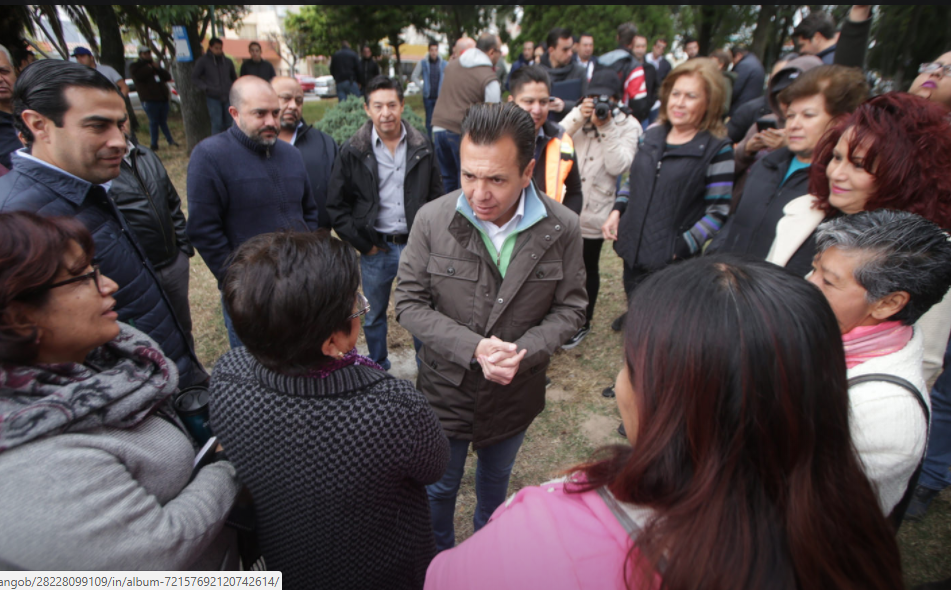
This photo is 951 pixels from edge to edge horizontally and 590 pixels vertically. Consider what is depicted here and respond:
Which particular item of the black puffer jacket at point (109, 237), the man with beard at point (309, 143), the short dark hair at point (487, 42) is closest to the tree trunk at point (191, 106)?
the short dark hair at point (487, 42)

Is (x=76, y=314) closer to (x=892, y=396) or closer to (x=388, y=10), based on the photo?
(x=892, y=396)

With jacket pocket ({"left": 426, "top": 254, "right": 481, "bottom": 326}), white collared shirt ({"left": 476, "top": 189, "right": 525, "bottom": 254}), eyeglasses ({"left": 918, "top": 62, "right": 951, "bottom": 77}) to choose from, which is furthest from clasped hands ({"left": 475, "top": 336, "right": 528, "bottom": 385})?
eyeglasses ({"left": 918, "top": 62, "right": 951, "bottom": 77})

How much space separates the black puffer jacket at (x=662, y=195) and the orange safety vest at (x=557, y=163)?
1.50ft

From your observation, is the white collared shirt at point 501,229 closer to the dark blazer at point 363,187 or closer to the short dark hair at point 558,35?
the dark blazer at point 363,187

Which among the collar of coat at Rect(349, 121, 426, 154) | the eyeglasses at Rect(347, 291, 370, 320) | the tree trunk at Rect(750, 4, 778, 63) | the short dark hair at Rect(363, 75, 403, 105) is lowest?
the eyeglasses at Rect(347, 291, 370, 320)

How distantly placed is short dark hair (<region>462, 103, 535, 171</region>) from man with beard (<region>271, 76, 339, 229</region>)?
2.17 metres

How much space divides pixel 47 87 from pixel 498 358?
2131 mm

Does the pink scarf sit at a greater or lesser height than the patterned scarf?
greater

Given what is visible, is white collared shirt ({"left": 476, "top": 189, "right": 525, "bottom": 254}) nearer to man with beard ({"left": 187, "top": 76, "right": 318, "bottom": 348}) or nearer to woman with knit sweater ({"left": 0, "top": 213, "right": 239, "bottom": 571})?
woman with knit sweater ({"left": 0, "top": 213, "right": 239, "bottom": 571})

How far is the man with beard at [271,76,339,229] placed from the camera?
12.6 feet

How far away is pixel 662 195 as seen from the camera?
312 centimetres

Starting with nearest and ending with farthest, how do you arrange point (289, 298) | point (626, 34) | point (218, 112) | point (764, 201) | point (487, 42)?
point (289, 298) < point (764, 201) < point (626, 34) < point (487, 42) < point (218, 112)

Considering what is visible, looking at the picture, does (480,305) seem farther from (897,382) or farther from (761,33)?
(761,33)

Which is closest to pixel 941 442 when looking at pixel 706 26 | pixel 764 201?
pixel 764 201
